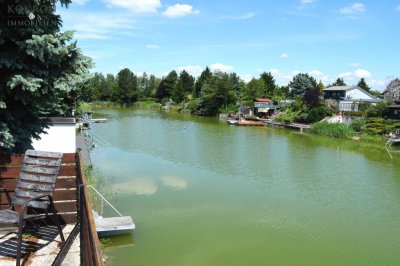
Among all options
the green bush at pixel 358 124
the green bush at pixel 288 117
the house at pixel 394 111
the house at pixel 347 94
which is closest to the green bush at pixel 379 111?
the house at pixel 394 111

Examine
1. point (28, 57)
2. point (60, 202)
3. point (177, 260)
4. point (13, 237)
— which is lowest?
point (177, 260)

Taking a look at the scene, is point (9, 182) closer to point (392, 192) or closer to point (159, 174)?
point (159, 174)

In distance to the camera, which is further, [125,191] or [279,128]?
[279,128]

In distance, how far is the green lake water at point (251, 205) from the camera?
11273 millimetres

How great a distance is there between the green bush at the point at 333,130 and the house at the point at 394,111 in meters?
5.28

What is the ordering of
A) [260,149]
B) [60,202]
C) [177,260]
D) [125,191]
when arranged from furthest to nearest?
[260,149] → [125,191] → [177,260] → [60,202]

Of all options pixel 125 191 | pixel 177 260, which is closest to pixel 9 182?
pixel 177 260

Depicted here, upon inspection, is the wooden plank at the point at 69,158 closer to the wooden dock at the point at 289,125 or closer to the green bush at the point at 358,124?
the green bush at the point at 358,124

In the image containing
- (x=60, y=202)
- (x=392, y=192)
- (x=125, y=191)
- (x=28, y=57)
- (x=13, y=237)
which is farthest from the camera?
(x=392, y=192)

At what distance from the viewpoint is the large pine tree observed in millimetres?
6391

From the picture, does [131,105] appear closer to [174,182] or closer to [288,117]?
[288,117]

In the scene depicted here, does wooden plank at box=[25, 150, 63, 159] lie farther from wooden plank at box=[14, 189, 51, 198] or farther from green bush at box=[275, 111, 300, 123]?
green bush at box=[275, 111, 300, 123]

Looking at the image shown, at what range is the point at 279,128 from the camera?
49750 millimetres

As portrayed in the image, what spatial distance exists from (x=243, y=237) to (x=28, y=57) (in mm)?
8701
